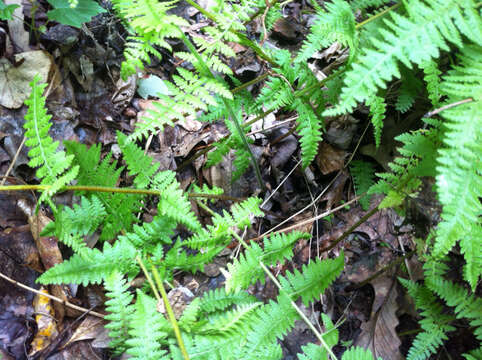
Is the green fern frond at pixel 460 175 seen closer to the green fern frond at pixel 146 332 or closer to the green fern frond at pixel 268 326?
the green fern frond at pixel 268 326

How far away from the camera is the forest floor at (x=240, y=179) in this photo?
2523mm

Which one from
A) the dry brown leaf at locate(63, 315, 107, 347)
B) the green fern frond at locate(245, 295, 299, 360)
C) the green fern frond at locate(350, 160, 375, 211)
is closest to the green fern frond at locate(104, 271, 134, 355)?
the dry brown leaf at locate(63, 315, 107, 347)

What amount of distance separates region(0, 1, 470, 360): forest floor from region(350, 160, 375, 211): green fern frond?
79mm

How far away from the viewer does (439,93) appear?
2219 mm

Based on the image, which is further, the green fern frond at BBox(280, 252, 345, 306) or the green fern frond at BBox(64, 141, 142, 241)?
the green fern frond at BBox(64, 141, 142, 241)

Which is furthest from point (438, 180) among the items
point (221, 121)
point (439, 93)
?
point (221, 121)

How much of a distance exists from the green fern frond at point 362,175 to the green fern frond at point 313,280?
933 millimetres

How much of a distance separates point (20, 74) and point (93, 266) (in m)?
1.73

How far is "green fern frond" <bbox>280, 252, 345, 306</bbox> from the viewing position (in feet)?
7.30

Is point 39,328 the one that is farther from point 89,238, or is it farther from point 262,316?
point 262,316

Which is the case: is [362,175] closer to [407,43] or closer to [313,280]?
[313,280]

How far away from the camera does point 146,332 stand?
1.83m

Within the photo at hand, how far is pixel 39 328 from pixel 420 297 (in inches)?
100.0

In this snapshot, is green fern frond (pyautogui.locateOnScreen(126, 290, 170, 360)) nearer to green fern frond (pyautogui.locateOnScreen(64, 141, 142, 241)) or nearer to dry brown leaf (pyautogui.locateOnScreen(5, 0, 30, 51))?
green fern frond (pyautogui.locateOnScreen(64, 141, 142, 241))
